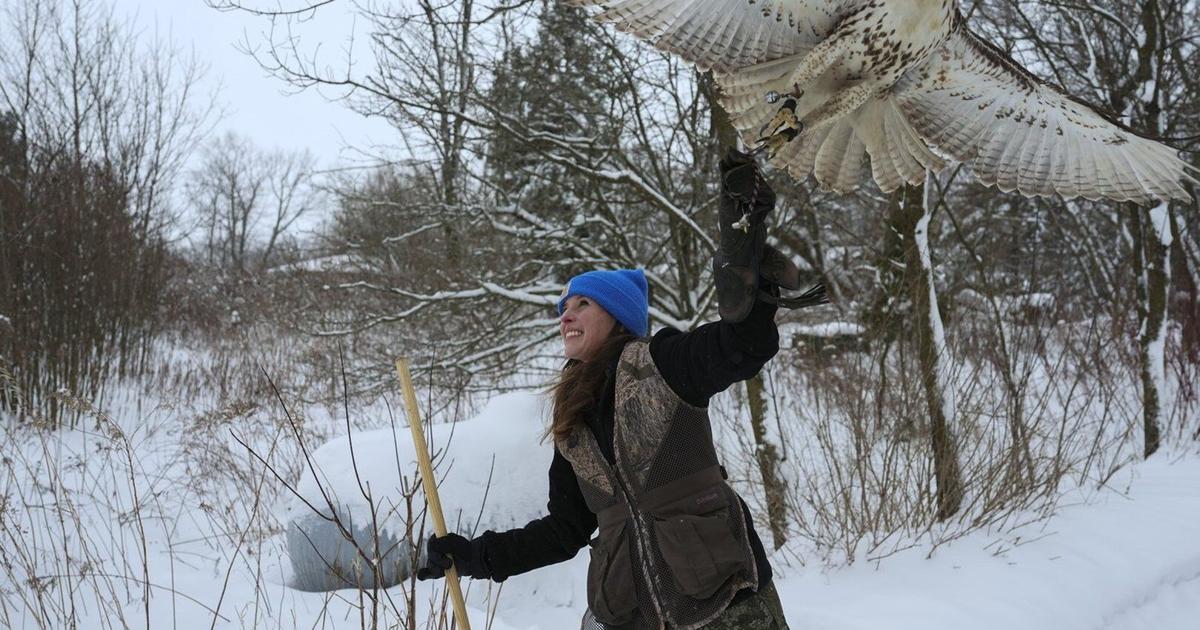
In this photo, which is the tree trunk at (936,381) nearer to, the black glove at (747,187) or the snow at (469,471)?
the snow at (469,471)

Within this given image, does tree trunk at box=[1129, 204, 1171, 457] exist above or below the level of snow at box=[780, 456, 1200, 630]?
above

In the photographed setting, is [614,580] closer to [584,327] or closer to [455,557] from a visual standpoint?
[455,557]

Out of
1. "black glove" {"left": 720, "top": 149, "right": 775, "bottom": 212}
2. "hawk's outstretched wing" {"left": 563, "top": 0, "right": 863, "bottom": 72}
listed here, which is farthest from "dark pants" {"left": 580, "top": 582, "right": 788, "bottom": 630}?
"hawk's outstretched wing" {"left": 563, "top": 0, "right": 863, "bottom": 72}

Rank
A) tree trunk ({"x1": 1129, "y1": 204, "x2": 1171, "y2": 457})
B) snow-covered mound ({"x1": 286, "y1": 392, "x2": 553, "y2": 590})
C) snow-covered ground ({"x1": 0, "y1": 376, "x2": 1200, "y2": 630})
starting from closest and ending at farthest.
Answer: snow-covered ground ({"x1": 0, "y1": 376, "x2": 1200, "y2": 630}) → snow-covered mound ({"x1": 286, "y1": 392, "x2": 553, "y2": 590}) → tree trunk ({"x1": 1129, "y1": 204, "x2": 1171, "y2": 457})

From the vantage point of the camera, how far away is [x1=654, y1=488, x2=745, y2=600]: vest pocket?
1.59m

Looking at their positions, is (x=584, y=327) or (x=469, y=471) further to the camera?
(x=469, y=471)

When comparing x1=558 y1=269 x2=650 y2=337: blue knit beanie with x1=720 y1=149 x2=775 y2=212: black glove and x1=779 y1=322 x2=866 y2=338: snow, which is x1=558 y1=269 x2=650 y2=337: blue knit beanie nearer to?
x1=720 y1=149 x2=775 y2=212: black glove

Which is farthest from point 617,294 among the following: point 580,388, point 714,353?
point 714,353

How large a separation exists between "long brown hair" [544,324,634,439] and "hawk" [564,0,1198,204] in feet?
2.08

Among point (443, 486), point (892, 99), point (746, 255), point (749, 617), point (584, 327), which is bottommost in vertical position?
point (443, 486)

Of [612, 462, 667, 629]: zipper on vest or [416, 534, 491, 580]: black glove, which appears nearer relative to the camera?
[612, 462, 667, 629]: zipper on vest

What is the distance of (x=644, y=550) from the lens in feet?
5.48

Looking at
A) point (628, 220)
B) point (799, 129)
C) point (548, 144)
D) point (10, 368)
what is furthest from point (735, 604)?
point (10, 368)

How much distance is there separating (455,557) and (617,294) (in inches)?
31.6
